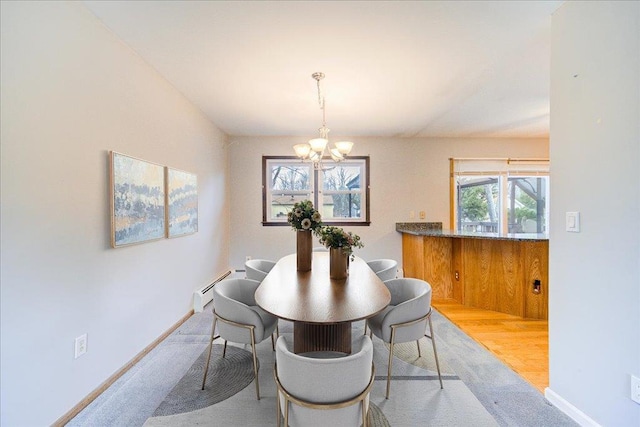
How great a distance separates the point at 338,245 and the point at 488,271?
8.15 feet

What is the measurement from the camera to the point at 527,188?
4.70 m

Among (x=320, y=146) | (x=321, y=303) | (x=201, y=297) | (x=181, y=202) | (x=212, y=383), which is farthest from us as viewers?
(x=201, y=297)

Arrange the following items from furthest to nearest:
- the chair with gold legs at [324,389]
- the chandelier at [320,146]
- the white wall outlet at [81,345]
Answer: the chandelier at [320,146]
the white wall outlet at [81,345]
the chair with gold legs at [324,389]

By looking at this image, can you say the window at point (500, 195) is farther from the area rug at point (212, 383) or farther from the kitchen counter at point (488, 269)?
the area rug at point (212, 383)

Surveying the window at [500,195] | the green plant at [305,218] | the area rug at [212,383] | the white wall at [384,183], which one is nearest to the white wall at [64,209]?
the area rug at [212,383]

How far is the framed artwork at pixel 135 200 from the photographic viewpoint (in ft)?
6.53

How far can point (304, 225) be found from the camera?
7.25 ft

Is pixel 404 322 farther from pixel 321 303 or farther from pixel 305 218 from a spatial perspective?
pixel 305 218

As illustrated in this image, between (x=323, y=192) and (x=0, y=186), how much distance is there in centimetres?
372

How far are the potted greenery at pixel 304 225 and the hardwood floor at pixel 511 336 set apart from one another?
1890 millimetres

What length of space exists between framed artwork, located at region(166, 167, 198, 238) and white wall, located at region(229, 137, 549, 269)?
1.27 m

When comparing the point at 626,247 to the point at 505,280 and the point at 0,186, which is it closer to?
the point at 505,280

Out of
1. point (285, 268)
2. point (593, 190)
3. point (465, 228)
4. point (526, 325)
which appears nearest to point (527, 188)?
point (465, 228)

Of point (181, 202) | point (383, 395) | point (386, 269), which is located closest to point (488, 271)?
point (386, 269)
